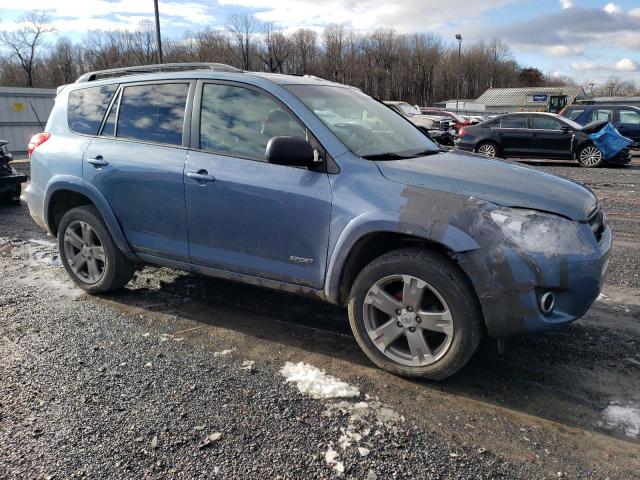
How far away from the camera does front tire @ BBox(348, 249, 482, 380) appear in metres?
2.89

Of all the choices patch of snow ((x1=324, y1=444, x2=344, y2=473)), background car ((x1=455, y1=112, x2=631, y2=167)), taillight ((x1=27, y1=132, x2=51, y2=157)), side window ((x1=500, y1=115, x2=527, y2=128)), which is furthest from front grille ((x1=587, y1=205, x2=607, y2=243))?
side window ((x1=500, y1=115, x2=527, y2=128))

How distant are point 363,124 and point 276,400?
1994mm

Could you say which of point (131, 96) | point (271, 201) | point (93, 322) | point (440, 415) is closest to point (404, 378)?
point (440, 415)

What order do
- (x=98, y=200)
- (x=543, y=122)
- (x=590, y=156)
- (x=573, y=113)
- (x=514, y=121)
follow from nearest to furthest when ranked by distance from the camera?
(x=98, y=200)
(x=590, y=156)
(x=543, y=122)
(x=514, y=121)
(x=573, y=113)

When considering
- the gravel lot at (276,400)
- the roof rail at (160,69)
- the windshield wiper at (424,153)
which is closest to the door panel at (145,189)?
the gravel lot at (276,400)

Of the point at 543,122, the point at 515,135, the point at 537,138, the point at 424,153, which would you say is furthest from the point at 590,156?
the point at 424,153

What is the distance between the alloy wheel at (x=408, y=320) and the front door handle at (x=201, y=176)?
1.38m

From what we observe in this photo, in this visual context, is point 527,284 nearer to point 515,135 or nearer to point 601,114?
point 515,135

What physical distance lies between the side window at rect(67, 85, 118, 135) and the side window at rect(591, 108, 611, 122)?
16.1 m

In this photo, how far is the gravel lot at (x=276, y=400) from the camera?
2.44m

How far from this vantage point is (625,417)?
2.78 metres

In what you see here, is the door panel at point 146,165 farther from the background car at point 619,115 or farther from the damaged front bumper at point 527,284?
the background car at point 619,115

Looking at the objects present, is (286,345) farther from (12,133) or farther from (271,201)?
(12,133)

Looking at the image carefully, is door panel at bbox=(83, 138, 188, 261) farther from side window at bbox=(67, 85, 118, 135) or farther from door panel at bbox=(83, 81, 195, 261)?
side window at bbox=(67, 85, 118, 135)
